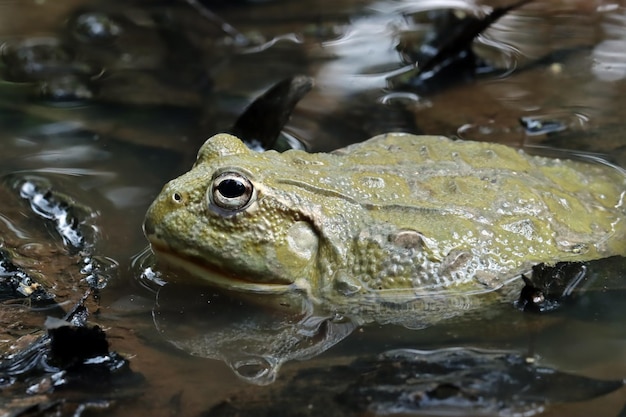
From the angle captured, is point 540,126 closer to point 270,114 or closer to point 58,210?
point 270,114

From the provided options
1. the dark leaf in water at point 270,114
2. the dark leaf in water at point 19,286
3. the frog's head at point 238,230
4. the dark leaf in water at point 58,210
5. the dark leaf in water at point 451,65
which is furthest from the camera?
the dark leaf in water at point 451,65

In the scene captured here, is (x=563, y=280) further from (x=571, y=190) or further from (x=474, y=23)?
(x=474, y=23)

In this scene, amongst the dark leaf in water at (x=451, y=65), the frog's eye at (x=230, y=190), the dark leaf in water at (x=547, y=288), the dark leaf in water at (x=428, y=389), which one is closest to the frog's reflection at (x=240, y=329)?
the dark leaf in water at (x=428, y=389)

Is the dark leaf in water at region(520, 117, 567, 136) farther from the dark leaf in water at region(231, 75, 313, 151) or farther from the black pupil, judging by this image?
the black pupil

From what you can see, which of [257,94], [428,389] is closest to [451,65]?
[257,94]

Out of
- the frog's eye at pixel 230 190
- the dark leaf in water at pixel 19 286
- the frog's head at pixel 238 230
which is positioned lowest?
the dark leaf in water at pixel 19 286

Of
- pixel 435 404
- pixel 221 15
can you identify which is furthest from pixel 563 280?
pixel 221 15

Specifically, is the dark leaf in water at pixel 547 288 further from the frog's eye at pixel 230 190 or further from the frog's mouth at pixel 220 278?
the frog's eye at pixel 230 190
